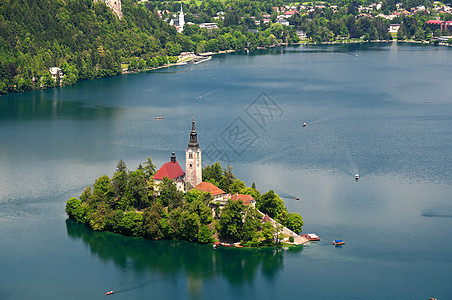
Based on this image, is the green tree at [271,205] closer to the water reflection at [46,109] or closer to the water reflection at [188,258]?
the water reflection at [188,258]

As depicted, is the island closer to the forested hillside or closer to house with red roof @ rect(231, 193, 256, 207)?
house with red roof @ rect(231, 193, 256, 207)

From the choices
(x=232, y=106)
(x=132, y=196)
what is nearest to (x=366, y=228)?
(x=132, y=196)

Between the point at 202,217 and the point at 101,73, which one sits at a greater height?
the point at 101,73

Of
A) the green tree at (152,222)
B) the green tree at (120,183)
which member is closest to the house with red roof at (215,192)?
the green tree at (152,222)

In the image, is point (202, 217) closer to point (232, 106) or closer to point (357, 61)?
point (232, 106)

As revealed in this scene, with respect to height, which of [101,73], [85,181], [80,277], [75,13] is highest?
[75,13]

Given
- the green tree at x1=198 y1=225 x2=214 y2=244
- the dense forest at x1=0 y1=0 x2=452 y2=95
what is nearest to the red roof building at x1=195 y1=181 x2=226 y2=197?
the green tree at x1=198 y1=225 x2=214 y2=244
